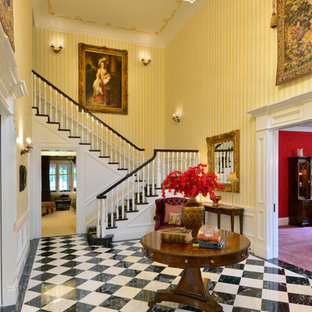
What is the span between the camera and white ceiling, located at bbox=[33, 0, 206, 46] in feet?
26.1

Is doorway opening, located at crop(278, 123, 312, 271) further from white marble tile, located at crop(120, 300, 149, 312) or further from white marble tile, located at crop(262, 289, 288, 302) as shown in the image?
white marble tile, located at crop(120, 300, 149, 312)

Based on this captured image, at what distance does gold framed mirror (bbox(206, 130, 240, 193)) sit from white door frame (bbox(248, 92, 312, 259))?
704mm

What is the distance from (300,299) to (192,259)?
1.85 metres

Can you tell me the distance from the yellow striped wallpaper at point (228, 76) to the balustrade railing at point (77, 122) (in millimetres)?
1958

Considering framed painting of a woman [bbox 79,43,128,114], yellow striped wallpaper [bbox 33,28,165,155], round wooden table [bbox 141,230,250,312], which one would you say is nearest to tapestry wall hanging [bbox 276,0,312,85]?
round wooden table [bbox 141,230,250,312]

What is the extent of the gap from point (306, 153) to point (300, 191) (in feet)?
4.49

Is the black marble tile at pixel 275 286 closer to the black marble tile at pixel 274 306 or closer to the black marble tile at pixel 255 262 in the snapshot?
the black marble tile at pixel 274 306

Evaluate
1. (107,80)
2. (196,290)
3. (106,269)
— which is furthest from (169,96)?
(196,290)

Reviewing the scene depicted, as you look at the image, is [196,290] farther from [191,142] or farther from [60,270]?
[191,142]

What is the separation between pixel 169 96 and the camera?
975 cm

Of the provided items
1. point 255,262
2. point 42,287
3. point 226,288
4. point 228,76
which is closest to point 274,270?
point 255,262

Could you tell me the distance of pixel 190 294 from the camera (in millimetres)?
3254

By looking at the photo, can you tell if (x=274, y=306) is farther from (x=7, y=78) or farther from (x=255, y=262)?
(x=7, y=78)

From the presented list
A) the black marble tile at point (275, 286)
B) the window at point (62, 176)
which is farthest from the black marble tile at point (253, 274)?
the window at point (62, 176)
